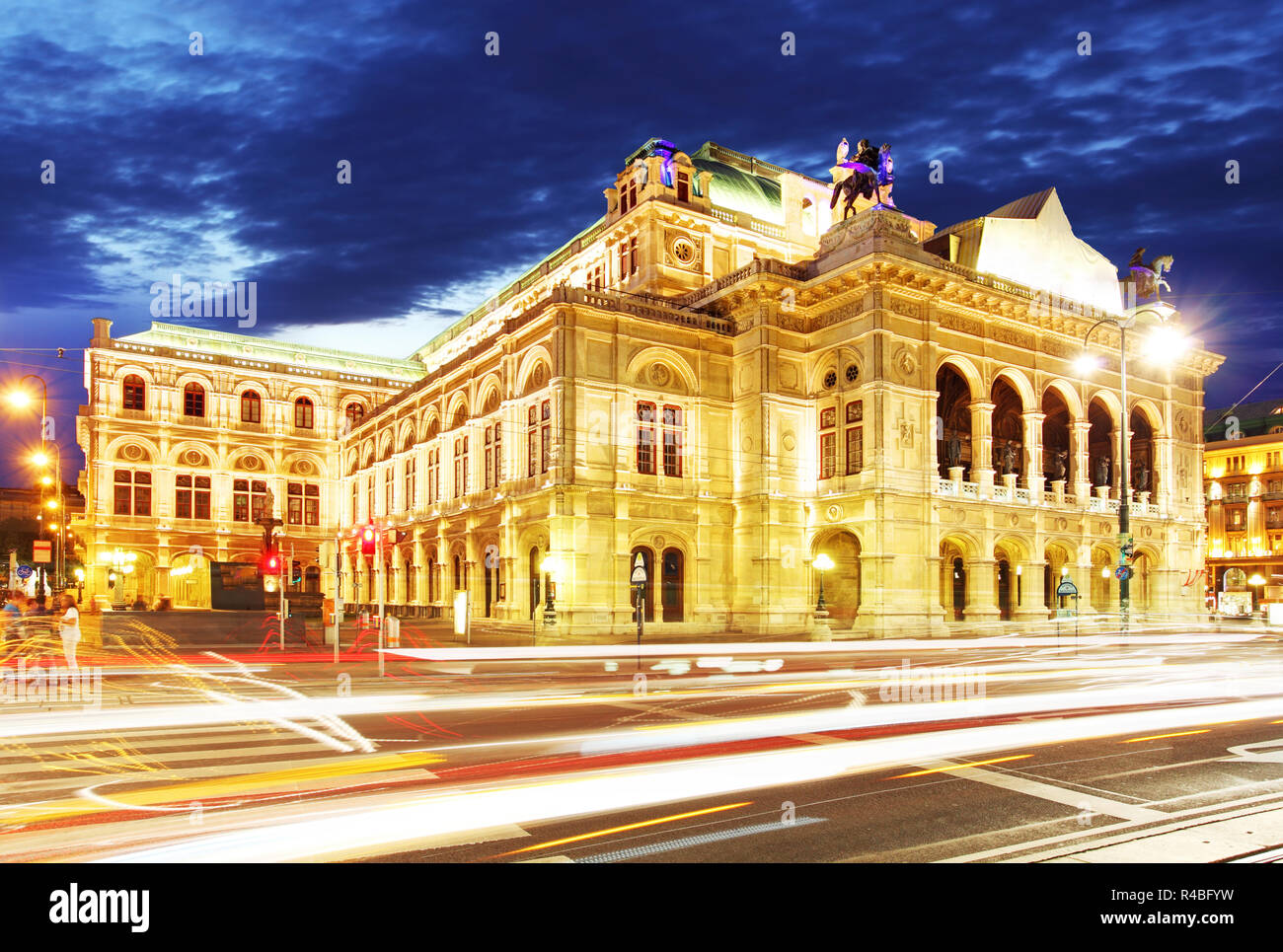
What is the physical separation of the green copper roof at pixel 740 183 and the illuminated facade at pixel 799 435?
3.47ft

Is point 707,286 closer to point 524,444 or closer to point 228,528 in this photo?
point 524,444

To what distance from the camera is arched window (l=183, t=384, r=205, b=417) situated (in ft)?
228

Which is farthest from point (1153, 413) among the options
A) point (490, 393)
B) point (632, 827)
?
point (632, 827)

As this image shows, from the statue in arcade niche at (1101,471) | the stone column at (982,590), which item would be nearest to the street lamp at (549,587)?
the stone column at (982,590)

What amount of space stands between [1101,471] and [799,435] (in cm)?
1927

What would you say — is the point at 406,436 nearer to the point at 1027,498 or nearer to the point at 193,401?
the point at 193,401

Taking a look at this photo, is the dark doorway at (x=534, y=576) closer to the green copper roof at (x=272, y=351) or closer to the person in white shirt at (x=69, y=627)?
the person in white shirt at (x=69, y=627)

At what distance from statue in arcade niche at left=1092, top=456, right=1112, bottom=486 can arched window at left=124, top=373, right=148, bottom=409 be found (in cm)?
6353

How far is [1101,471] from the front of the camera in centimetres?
5041

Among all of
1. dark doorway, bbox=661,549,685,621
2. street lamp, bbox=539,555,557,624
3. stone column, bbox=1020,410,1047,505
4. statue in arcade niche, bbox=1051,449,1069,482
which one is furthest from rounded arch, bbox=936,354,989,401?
street lamp, bbox=539,555,557,624

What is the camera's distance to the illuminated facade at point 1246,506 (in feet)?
256

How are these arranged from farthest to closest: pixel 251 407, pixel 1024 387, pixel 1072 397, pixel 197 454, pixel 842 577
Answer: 1. pixel 251 407
2. pixel 197 454
3. pixel 1072 397
4. pixel 1024 387
5. pixel 842 577

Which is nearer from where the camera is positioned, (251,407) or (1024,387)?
(1024,387)

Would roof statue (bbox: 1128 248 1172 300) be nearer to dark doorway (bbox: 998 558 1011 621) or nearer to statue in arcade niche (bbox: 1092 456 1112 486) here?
statue in arcade niche (bbox: 1092 456 1112 486)
